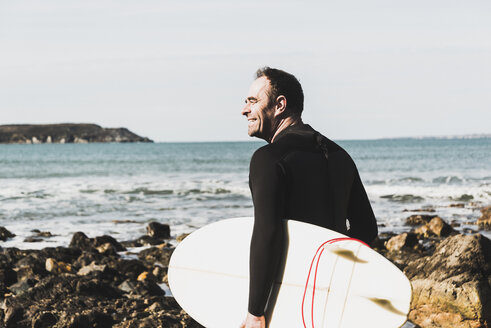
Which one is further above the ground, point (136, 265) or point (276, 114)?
point (276, 114)

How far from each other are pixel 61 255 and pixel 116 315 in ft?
15.1

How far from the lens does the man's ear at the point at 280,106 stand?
8.45ft

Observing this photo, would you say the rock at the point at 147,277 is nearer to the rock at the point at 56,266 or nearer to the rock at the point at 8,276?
the rock at the point at 56,266

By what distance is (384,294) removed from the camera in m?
2.50

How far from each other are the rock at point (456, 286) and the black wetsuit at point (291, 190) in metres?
3.70

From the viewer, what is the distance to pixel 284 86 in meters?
2.56

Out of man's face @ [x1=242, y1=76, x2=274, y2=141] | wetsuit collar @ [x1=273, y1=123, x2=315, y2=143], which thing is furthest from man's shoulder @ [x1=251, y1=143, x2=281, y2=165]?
man's face @ [x1=242, y1=76, x2=274, y2=141]

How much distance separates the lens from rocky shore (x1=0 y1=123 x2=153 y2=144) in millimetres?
134125

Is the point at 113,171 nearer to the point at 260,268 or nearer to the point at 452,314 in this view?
the point at 452,314

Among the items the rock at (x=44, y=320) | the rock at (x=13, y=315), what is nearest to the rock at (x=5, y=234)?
the rock at (x=13, y=315)

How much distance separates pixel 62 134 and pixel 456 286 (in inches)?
5395

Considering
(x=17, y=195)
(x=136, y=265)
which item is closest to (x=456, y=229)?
(x=136, y=265)

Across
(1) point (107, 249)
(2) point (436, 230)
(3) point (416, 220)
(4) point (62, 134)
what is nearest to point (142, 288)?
(1) point (107, 249)

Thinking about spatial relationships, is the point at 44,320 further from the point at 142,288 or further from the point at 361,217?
the point at 361,217
